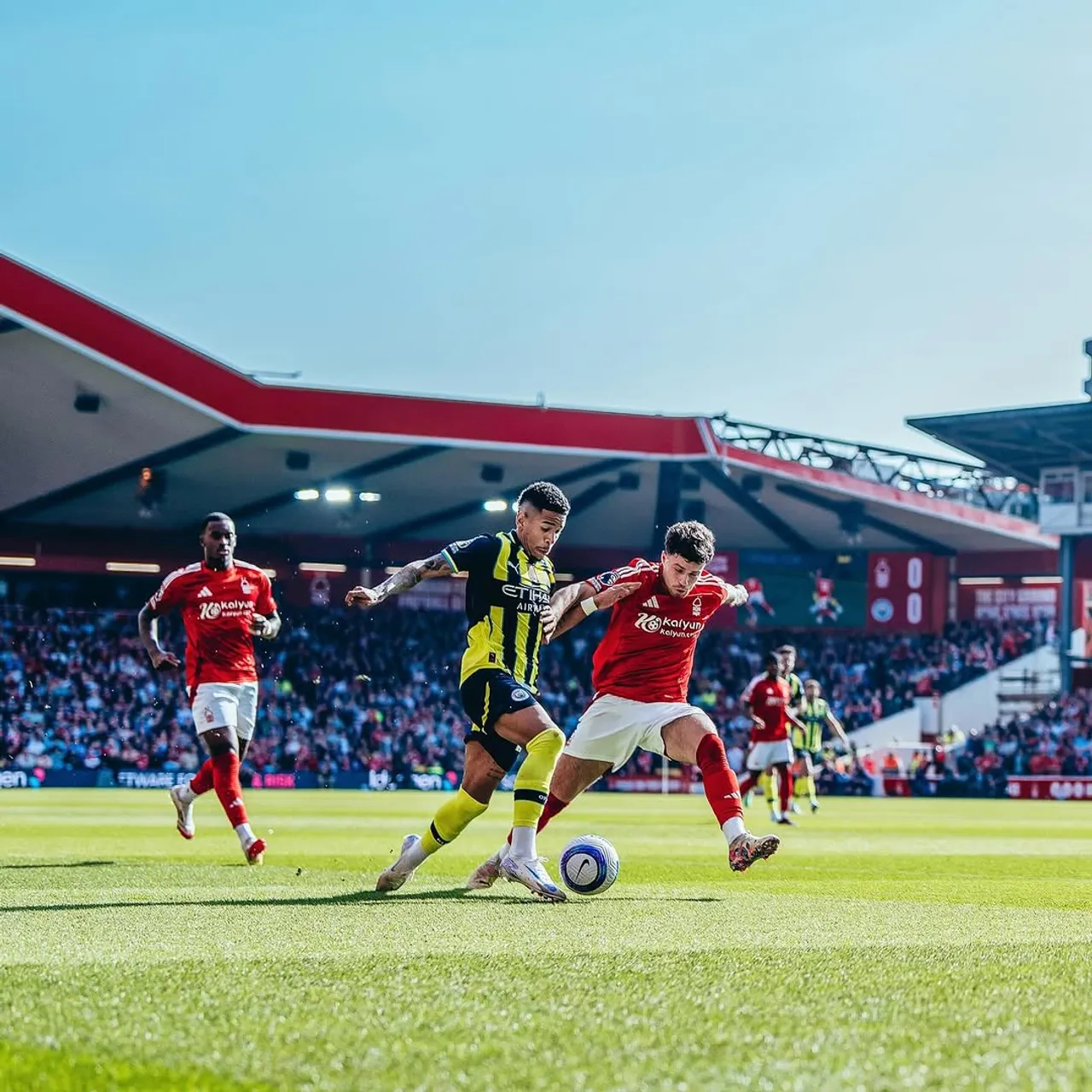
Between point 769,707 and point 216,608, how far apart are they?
35.2 feet

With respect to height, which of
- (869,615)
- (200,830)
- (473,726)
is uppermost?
(869,615)

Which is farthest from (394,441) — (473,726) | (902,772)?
(473,726)

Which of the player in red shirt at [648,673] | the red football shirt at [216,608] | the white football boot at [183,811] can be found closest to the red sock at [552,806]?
the player in red shirt at [648,673]

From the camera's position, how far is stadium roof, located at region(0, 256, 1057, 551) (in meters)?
32.9

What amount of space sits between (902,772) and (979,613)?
10.4 meters

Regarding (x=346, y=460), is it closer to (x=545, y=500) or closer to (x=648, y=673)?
(x=648, y=673)

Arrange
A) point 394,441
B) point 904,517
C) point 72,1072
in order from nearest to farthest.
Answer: point 72,1072
point 394,441
point 904,517

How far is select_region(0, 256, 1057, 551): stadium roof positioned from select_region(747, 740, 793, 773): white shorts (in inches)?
660

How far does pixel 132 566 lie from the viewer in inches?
1775

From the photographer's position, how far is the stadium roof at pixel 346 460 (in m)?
32.9

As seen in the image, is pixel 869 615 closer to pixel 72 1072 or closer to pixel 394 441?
pixel 394 441

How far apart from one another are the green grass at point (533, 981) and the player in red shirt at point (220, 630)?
3.53 ft

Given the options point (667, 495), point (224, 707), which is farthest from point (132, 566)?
point (224, 707)

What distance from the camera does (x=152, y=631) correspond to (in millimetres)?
12195
